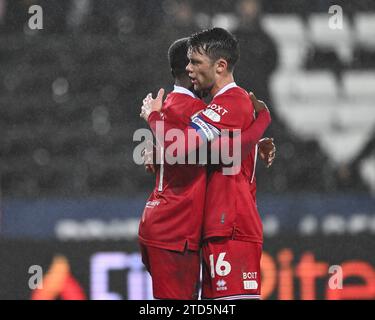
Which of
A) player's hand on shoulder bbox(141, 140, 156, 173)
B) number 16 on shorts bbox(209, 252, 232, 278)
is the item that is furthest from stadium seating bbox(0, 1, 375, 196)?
number 16 on shorts bbox(209, 252, 232, 278)

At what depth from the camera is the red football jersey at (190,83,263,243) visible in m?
4.43

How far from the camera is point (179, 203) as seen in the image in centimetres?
450

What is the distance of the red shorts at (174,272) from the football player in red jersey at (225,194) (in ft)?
0.18

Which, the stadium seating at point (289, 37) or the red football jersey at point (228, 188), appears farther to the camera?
the stadium seating at point (289, 37)

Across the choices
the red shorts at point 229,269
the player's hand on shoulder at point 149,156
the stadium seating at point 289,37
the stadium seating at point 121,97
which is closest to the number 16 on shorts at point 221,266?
the red shorts at point 229,269

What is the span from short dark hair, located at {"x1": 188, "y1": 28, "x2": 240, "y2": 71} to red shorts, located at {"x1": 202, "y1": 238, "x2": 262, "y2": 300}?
0.74 metres

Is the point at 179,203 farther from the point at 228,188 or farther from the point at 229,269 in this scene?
the point at 229,269

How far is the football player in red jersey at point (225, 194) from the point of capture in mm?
4473

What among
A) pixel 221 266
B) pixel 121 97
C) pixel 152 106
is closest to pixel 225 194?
pixel 221 266

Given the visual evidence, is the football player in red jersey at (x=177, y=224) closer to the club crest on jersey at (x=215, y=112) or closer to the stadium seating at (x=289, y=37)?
the club crest on jersey at (x=215, y=112)

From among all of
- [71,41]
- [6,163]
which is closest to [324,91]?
[71,41]

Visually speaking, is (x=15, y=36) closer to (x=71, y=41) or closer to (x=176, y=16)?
Answer: (x=71, y=41)

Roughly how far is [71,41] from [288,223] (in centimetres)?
208

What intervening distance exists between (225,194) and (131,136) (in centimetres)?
341
